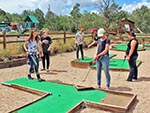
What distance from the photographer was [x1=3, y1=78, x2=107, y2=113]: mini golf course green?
183 inches

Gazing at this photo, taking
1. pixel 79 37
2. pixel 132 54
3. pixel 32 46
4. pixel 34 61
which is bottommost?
pixel 34 61

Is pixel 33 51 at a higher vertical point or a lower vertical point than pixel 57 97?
higher

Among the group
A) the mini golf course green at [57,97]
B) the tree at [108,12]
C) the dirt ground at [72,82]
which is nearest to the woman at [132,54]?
the dirt ground at [72,82]

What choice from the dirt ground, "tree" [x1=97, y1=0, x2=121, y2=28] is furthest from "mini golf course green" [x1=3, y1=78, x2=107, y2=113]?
"tree" [x1=97, y1=0, x2=121, y2=28]

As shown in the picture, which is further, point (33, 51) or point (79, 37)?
point (79, 37)

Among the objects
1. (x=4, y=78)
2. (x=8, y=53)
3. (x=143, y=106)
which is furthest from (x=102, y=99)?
(x=8, y=53)

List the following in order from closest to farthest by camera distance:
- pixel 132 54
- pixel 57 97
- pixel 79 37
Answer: pixel 57 97
pixel 132 54
pixel 79 37

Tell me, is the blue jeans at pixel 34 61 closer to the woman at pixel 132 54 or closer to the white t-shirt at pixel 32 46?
the white t-shirt at pixel 32 46

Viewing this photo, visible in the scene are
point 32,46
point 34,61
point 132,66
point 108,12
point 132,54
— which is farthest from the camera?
→ point 108,12

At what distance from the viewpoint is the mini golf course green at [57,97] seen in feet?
15.2

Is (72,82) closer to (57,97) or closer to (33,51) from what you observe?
(33,51)

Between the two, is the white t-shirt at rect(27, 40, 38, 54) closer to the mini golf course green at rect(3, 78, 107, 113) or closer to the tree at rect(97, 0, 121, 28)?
the mini golf course green at rect(3, 78, 107, 113)

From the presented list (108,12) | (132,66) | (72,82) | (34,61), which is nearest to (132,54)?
(132,66)

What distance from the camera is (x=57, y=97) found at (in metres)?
5.36
